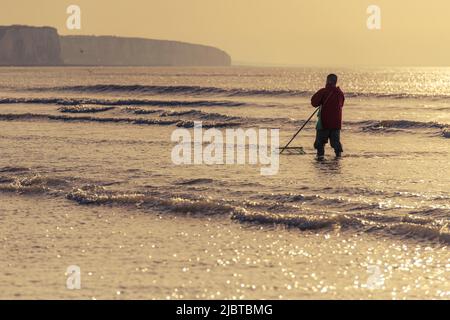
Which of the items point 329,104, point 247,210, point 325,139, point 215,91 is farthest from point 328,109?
point 215,91

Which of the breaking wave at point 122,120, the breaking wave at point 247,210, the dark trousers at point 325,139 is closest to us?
the breaking wave at point 247,210

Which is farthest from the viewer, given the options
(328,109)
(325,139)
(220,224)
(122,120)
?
(122,120)

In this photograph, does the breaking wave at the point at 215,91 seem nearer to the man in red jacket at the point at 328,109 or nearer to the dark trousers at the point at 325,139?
the dark trousers at the point at 325,139

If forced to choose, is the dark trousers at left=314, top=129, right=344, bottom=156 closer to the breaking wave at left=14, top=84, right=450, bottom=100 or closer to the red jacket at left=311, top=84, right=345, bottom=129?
the red jacket at left=311, top=84, right=345, bottom=129

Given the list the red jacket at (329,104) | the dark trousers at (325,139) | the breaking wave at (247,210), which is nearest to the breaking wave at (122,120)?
the dark trousers at (325,139)

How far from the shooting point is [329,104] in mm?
16812

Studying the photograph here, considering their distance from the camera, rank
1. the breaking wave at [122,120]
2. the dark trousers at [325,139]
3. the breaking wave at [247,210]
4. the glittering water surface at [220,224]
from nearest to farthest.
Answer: the glittering water surface at [220,224], the breaking wave at [247,210], the dark trousers at [325,139], the breaking wave at [122,120]

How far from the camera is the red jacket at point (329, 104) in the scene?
1672 cm

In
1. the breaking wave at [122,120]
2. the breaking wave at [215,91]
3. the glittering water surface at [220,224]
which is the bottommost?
the breaking wave at [215,91]

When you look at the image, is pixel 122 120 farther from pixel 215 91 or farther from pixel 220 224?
pixel 215 91

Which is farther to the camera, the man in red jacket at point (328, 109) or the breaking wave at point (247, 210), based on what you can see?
the man in red jacket at point (328, 109)

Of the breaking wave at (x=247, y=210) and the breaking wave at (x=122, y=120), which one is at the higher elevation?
the breaking wave at (x=247, y=210)

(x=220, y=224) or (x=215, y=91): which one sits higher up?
(x=220, y=224)

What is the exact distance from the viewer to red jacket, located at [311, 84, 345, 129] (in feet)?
54.9
